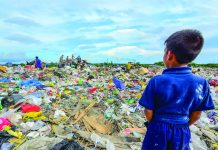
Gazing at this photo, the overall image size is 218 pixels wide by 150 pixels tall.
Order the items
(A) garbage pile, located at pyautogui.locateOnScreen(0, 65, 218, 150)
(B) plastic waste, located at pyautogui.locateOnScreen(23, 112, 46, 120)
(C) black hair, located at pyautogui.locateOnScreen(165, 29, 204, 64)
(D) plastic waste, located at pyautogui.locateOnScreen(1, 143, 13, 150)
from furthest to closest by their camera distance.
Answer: (B) plastic waste, located at pyautogui.locateOnScreen(23, 112, 46, 120) < (A) garbage pile, located at pyautogui.locateOnScreen(0, 65, 218, 150) < (D) plastic waste, located at pyautogui.locateOnScreen(1, 143, 13, 150) < (C) black hair, located at pyautogui.locateOnScreen(165, 29, 204, 64)

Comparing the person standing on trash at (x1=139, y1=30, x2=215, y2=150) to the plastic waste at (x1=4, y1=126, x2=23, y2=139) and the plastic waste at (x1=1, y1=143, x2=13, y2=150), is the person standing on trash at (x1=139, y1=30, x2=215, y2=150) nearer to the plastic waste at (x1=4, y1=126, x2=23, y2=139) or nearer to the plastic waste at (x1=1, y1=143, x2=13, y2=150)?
the plastic waste at (x1=1, y1=143, x2=13, y2=150)

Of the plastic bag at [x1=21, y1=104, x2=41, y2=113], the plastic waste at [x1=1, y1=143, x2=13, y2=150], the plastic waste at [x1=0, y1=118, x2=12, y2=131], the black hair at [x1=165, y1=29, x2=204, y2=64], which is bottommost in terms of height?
the plastic waste at [x1=1, y1=143, x2=13, y2=150]

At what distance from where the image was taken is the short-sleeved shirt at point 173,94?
2172 millimetres

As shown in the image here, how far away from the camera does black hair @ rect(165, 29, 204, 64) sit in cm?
216

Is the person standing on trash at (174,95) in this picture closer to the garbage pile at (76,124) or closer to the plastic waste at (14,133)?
the garbage pile at (76,124)

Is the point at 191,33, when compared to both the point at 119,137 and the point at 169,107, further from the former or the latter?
the point at 119,137

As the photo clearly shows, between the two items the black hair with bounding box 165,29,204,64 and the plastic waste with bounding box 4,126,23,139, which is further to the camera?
the plastic waste with bounding box 4,126,23,139

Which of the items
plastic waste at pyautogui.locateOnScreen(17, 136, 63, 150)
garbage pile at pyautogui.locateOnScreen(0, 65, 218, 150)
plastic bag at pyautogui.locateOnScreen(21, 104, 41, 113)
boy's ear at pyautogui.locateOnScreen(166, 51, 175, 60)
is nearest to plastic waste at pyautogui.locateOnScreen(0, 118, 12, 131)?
garbage pile at pyautogui.locateOnScreen(0, 65, 218, 150)

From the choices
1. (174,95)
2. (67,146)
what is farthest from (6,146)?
(174,95)

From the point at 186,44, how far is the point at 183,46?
0.03 metres

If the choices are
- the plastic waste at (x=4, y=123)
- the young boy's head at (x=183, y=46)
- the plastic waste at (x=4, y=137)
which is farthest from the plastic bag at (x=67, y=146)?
the young boy's head at (x=183, y=46)

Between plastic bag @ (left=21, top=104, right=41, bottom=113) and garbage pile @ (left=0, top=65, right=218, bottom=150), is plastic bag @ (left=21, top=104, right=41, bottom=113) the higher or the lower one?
the higher one

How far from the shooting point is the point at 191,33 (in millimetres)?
2178

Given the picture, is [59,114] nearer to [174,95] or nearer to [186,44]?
[174,95]
